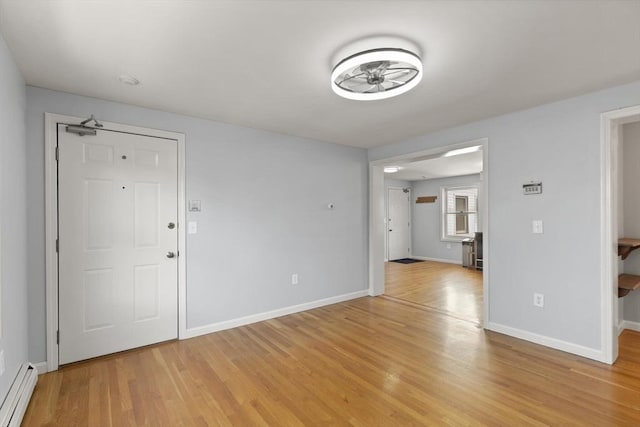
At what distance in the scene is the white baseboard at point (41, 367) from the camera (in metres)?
2.49

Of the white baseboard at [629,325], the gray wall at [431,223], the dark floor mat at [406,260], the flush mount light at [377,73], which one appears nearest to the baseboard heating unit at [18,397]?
the flush mount light at [377,73]

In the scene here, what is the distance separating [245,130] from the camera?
368cm

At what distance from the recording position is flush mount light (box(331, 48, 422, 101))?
6.23 ft

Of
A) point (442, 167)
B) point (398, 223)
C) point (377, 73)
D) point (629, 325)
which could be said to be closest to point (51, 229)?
point (377, 73)

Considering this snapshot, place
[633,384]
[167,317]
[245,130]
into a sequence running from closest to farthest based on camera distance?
1. [633,384]
2. [167,317]
3. [245,130]

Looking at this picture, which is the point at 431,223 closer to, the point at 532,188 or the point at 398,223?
the point at 398,223

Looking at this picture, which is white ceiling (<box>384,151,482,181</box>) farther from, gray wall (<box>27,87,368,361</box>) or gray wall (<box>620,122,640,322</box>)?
gray wall (<box>620,122,640,322</box>)

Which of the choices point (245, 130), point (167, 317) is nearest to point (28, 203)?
point (167, 317)

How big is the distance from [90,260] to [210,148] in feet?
5.23

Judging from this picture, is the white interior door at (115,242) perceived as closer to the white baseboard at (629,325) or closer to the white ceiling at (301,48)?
the white ceiling at (301,48)

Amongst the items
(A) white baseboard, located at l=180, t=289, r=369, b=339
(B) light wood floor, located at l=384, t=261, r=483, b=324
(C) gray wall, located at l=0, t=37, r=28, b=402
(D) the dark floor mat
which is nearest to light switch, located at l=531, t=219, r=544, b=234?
(B) light wood floor, located at l=384, t=261, r=483, b=324

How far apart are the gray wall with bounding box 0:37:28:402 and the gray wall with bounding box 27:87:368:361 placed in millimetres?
184

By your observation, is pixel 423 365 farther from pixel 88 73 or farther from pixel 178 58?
pixel 88 73

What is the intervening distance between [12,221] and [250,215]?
207cm
